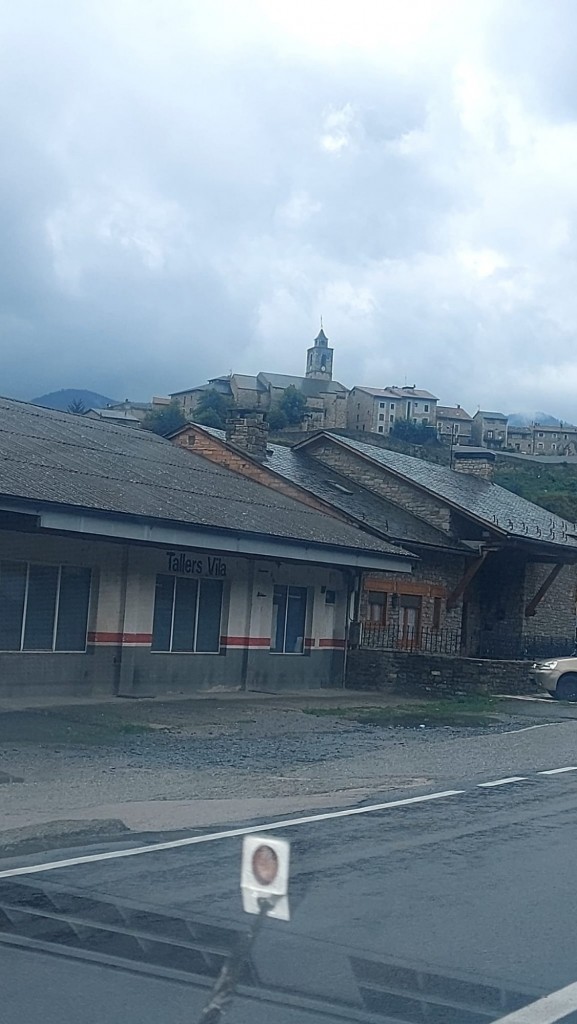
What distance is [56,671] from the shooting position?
21.5 meters

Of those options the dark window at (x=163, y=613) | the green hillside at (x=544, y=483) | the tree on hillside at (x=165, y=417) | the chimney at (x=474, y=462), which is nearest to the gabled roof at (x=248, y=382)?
the tree on hillside at (x=165, y=417)

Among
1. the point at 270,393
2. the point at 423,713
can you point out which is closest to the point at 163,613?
the point at 423,713

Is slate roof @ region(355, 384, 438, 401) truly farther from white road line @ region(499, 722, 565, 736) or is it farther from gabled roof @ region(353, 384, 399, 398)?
white road line @ region(499, 722, 565, 736)

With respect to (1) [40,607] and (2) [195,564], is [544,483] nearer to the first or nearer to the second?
(2) [195,564]

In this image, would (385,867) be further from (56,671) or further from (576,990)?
(56,671)

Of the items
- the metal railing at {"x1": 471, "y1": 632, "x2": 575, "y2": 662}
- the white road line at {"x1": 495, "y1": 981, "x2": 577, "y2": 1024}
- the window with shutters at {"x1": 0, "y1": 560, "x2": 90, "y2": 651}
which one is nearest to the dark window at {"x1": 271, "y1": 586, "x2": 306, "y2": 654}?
the window with shutters at {"x1": 0, "y1": 560, "x2": 90, "y2": 651}

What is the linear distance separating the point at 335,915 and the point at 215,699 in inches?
639

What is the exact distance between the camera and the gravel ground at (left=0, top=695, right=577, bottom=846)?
38.2 ft

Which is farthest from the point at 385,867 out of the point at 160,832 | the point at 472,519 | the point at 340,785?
the point at 472,519

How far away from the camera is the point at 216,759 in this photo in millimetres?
15438

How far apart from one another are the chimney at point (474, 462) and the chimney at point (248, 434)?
43.7 ft

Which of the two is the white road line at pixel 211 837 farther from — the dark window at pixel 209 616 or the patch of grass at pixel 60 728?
the dark window at pixel 209 616

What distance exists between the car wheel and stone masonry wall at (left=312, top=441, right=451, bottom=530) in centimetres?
878

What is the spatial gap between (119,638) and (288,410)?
366 ft
